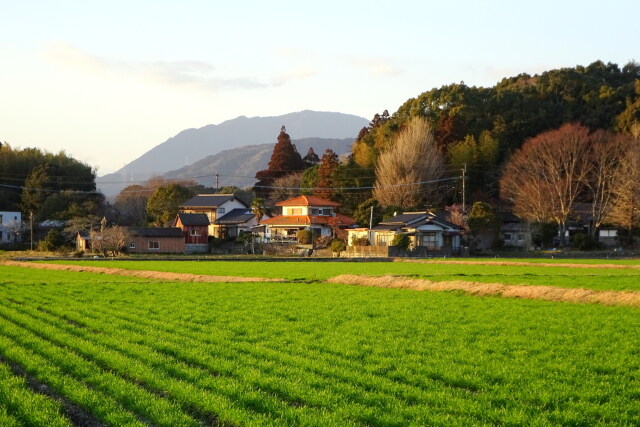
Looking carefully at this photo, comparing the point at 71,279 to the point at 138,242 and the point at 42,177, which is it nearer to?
the point at 138,242

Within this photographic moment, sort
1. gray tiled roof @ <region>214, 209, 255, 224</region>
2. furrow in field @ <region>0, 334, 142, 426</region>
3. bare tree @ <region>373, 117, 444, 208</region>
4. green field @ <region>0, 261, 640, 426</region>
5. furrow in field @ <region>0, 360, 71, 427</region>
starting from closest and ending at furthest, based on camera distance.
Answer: furrow in field @ <region>0, 360, 71, 427</region> → furrow in field @ <region>0, 334, 142, 426</region> → green field @ <region>0, 261, 640, 426</region> → bare tree @ <region>373, 117, 444, 208</region> → gray tiled roof @ <region>214, 209, 255, 224</region>

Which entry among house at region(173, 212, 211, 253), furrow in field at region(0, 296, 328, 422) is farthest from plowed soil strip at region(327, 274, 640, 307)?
house at region(173, 212, 211, 253)

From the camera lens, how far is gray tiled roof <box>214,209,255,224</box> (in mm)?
71356

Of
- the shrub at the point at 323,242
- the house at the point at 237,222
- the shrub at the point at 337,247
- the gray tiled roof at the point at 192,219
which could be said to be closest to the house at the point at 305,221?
the shrub at the point at 323,242

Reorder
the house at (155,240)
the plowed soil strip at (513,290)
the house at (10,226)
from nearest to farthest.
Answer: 1. the plowed soil strip at (513,290)
2. the house at (155,240)
3. the house at (10,226)

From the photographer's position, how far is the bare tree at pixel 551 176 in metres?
59.2

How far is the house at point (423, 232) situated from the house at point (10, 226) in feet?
120

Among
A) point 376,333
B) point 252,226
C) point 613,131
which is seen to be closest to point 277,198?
point 252,226

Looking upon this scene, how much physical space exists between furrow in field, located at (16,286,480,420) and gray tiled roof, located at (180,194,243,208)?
63452 mm

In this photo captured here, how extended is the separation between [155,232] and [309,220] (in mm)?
14465

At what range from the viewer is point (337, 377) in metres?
9.40

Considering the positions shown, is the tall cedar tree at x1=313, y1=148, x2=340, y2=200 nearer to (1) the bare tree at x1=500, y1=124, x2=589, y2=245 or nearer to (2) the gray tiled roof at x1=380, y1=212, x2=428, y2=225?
(2) the gray tiled roof at x1=380, y1=212, x2=428, y2=225

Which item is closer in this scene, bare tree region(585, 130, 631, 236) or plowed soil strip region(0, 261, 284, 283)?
plowed soil strip region(0, 261, 284, 283)

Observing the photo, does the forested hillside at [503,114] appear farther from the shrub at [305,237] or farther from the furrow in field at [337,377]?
the furrow in field at [337,377]
